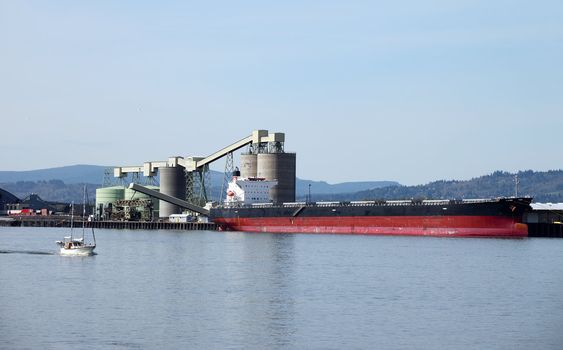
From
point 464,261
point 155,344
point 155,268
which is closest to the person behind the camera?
point 155,344

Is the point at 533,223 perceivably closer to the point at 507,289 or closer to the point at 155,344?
the point at 507,289

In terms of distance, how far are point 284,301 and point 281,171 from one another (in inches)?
2903

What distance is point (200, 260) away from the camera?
55719 mm

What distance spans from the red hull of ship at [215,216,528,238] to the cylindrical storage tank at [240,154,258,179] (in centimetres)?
1612

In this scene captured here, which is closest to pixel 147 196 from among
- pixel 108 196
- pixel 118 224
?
pixel 108 196

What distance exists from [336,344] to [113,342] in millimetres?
6432

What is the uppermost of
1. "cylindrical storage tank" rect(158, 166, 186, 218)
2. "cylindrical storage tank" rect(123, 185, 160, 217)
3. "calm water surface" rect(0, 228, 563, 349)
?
"cylindrical storage tank" rect(158, 166, 186, 218)

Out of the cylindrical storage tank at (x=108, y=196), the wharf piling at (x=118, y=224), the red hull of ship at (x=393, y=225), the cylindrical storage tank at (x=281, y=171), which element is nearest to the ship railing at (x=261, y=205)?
the red hull of ship at (x=393, y=225)

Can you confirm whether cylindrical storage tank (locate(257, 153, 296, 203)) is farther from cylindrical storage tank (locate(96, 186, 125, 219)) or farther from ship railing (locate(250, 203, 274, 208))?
cylindrical storage tank (locate(96, 186, 125, 219))

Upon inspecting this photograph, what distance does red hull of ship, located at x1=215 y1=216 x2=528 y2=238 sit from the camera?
74.0m

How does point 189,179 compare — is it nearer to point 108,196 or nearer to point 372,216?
point 108,196

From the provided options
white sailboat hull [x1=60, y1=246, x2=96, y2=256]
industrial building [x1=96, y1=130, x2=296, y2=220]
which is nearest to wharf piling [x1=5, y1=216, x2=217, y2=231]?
industrial building [x1=96, y1=130, x2=296, y2=220]

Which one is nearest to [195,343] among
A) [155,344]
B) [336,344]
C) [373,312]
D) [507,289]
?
[155,344]

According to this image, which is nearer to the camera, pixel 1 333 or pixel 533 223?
pixel 1 333
